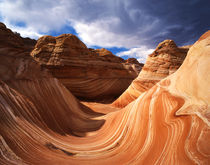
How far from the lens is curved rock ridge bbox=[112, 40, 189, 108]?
3.26 meters

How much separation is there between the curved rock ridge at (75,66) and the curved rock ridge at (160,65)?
1744 mm

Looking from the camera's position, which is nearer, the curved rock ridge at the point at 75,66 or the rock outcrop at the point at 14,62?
the rock outcrop at the point at 14,62

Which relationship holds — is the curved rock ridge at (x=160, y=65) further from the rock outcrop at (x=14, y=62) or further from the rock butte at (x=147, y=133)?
the rock outcrop at (x=14, y=62)

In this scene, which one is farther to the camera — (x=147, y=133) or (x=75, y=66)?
(x=75, y=66)

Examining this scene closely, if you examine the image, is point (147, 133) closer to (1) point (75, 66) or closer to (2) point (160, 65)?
(2) point (160, 65)

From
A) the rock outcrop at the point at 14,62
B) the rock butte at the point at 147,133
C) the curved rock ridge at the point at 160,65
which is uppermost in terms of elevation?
the curved rock ridge at the point at 160,65

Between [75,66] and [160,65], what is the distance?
3223 mm

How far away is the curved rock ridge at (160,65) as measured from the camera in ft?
10.7

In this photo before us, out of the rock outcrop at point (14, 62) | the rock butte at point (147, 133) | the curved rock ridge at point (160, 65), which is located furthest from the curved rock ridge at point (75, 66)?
the rock butte at point (147, 133)

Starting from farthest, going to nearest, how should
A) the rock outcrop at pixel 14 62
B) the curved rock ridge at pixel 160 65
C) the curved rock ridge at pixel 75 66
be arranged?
1. the curved rock ridge at pixel 75 66
2. the curved rock ridge at pixel 160 65
3. the rock outcrop at pixel 14 62

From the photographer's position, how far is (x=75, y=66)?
496cm

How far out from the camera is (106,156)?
960 mm

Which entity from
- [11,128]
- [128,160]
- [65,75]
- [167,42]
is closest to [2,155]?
[11,128]

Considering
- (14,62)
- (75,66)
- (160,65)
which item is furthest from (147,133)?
(75,66)
